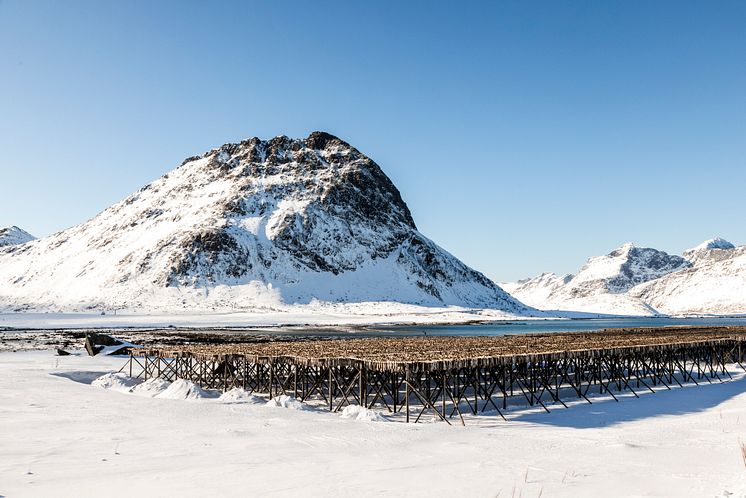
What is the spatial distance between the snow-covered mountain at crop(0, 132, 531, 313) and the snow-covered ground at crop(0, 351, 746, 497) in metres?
116

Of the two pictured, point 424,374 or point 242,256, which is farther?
point 242,256

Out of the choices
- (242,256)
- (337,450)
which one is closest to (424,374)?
(337,450)

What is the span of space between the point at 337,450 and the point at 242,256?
145m

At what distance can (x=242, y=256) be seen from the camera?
6225 inches

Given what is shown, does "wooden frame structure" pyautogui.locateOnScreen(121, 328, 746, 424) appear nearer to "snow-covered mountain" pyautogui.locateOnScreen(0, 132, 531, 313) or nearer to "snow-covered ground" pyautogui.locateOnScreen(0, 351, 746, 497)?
"snow-covered ground" pyautogui.locateOnScreen(0, 351, 746, 497)

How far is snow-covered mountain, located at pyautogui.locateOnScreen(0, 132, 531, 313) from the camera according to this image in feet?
475

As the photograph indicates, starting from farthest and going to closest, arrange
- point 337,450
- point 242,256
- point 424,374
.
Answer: point 242,256, point 424,374, point 337,450

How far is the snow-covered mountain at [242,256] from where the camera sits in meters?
145

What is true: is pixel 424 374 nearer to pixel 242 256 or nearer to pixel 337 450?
pixel 337 450

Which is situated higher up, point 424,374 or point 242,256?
point 242,256

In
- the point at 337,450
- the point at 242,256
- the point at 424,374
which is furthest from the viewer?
the point at 242,256

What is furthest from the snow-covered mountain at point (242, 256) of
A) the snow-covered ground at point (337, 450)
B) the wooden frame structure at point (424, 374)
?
the snow-covered ground at point (337, 450)

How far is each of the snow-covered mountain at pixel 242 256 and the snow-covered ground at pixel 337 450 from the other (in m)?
116

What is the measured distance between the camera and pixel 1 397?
25078 millimetres
